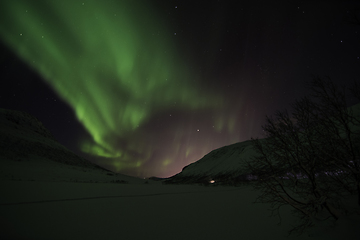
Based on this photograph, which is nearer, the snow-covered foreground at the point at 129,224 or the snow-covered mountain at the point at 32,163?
the snow-covered foreground at the point at 129,224

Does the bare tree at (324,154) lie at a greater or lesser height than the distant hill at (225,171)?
lesser

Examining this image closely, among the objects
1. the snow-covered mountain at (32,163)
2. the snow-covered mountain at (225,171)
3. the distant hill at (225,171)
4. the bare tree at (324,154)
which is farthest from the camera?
the snow-covered mountain at (225,171)

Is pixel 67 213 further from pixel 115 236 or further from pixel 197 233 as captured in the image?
pixel 197 233

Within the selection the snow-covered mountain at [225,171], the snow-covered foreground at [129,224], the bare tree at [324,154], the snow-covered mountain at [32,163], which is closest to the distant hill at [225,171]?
the snow-covered mountain at [225,171]

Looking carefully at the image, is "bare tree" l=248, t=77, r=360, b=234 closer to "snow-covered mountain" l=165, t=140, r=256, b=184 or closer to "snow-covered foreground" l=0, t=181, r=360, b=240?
"snow-covered foreground" l=0, t=181, r=360, b=240

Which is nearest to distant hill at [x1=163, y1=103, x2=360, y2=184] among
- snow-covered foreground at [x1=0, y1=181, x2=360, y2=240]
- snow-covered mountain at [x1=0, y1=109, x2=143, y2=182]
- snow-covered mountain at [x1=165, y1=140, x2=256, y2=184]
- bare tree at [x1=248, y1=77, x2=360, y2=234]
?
snow-covered mountain at [x1=165, y1=140, x2=256, y2=184]

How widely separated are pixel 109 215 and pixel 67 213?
1.44 metres

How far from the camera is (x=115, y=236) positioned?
449cm

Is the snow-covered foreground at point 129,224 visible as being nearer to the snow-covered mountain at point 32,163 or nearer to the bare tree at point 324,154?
the bare tree at point 324,154

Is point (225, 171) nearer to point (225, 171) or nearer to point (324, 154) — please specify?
point (225, 171)

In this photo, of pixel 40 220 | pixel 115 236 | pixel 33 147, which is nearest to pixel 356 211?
pixel 115 236

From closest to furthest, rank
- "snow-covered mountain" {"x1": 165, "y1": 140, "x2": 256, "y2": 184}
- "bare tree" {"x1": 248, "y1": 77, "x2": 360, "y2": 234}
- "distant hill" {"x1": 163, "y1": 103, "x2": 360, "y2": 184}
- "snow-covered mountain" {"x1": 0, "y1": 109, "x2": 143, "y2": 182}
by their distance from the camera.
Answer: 1. "bare tree" {"x1": 248, "y1": 77, "x2": 360, "y2": 234}
2. "snow-covered mountain" {"x1": 0, "y1": 109, "x2": 143, "y2": 182}
3. "distant hill" {"x1": 163, "y1": 103, "x2": 360, "y2": 184}
4. "snow-covered mountain" {"x1": 165, "y1": 140, "x2": 256, "y2": 184}

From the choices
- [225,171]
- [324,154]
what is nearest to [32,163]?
[324,154]

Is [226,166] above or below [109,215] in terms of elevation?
above
